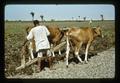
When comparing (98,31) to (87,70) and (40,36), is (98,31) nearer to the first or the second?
(87,70)

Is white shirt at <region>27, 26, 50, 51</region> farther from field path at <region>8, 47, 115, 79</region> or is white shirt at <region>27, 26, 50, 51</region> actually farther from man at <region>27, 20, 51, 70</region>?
field path at <region>8, 47, 115, 79</region>

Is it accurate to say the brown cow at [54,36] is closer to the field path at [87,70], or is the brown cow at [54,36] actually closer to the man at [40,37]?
the man at [40,37]

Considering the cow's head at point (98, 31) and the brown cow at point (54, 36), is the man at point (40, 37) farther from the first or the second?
the cow's head at point (98, 31)

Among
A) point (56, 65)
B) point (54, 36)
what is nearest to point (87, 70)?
point (56, 65)

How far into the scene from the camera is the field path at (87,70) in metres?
2.43

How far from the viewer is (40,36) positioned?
248 cm

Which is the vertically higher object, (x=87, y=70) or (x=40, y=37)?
(x=40, y=37)

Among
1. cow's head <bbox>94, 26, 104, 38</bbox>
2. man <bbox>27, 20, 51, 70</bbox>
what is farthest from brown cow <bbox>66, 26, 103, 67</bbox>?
man <bbox>27, 20, 51, 70</bbox>

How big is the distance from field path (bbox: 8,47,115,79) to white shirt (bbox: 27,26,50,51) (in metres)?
0.20

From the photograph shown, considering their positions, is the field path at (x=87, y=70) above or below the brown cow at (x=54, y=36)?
below

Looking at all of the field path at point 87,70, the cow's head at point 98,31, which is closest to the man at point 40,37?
the field path at point 87,70

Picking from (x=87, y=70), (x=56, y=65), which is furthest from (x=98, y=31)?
(x=56, y=65)

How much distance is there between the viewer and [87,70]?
2.46m
